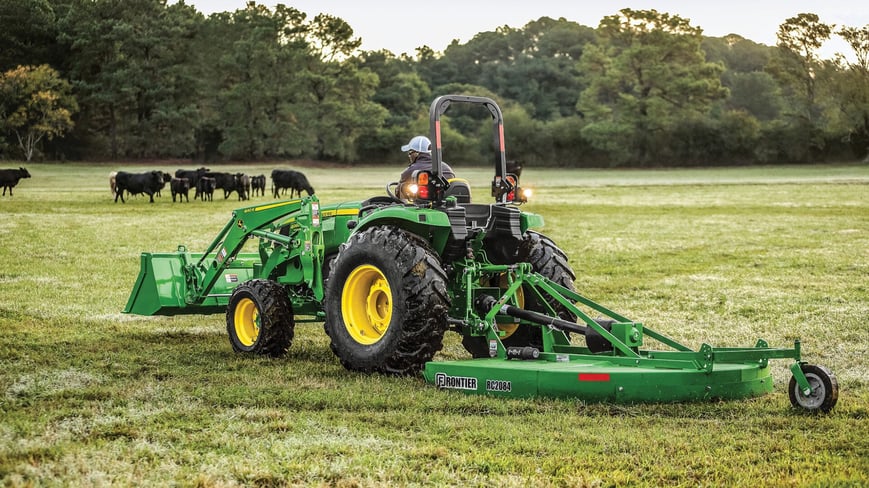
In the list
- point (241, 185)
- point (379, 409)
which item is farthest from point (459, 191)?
point (241, 185)

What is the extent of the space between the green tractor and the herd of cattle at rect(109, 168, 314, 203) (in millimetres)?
31253

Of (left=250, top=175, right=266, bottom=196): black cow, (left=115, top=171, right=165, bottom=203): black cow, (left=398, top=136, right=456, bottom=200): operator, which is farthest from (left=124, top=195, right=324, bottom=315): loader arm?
(left=250, top=175, right=266, bottom=196): black cow

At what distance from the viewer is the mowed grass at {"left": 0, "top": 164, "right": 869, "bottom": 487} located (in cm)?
604

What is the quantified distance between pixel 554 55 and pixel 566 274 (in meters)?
113

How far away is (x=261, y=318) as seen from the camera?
32.7ft

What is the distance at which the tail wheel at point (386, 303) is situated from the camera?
8.45 metres

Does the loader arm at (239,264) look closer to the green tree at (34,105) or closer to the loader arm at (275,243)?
the loader arm at (275,243)

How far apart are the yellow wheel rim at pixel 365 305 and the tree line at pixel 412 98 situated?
58.1 m

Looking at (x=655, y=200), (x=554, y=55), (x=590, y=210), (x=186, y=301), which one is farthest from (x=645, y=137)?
(x=186, y=301)

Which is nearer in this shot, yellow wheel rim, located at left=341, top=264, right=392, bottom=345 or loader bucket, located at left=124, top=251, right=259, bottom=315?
yellow wheel rim, located at left=341, top=264, right=392, bottom=345

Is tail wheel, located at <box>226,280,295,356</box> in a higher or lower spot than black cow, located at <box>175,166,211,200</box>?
lower

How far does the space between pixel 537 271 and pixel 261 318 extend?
2.57 meters

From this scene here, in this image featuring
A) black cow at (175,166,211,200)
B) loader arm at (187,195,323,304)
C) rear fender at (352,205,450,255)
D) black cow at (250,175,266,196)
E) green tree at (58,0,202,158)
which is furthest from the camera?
green tree at (58,0,202,158)

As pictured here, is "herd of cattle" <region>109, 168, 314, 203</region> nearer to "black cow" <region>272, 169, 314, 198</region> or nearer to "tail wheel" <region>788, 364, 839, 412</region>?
"black cow" <region>272, 169, 314, 198</region>
